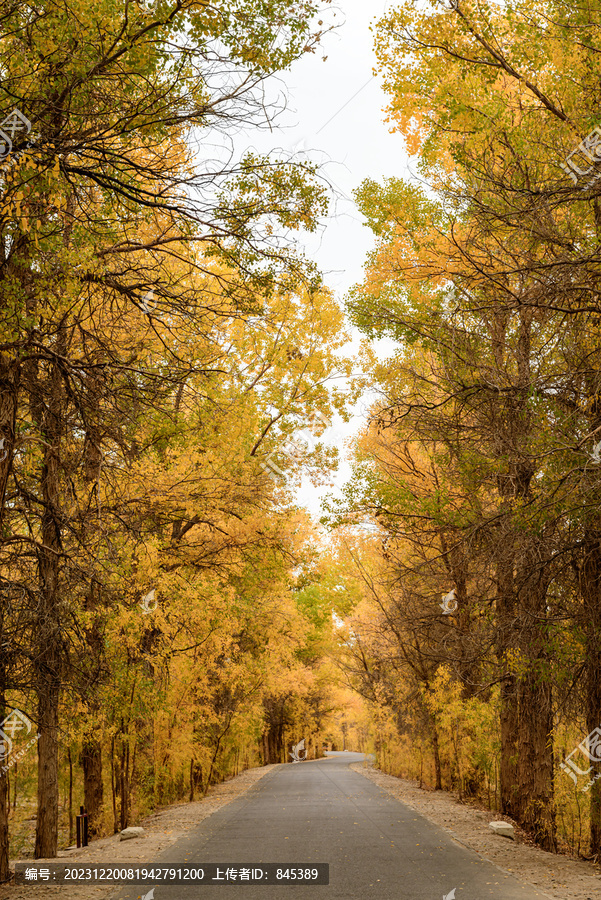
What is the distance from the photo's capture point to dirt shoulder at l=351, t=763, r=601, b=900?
8180 mm

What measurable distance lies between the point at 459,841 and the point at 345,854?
7.30 ft

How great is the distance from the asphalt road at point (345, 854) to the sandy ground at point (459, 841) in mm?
258

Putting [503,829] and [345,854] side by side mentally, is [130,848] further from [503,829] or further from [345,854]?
[503,829]

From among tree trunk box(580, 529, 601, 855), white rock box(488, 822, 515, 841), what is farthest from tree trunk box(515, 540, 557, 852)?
tree trunk box(580, 529, 601, 855)

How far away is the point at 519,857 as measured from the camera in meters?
10.2

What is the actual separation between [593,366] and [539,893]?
5.77m

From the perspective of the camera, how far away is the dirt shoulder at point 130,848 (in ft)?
26.8

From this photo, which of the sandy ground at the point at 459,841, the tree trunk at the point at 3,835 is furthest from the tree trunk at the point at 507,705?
the tree trunk at the point at 3,835

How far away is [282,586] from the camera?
24.6 metres

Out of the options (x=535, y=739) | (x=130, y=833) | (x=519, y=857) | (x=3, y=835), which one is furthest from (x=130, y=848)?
(x=535, y=739)

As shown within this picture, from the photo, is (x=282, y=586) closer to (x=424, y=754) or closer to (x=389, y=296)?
(x=424, y=754)

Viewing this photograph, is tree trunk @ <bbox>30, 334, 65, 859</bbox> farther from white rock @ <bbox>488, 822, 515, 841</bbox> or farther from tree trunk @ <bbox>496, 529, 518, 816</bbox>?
white rock @ <bbox>488, 822, 515, 841</bbox>

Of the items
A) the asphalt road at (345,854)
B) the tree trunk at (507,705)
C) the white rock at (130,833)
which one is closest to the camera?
the asphalt road at (345,854)

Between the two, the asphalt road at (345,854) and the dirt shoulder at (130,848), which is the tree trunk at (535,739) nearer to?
the asphalt road at (345,854)
